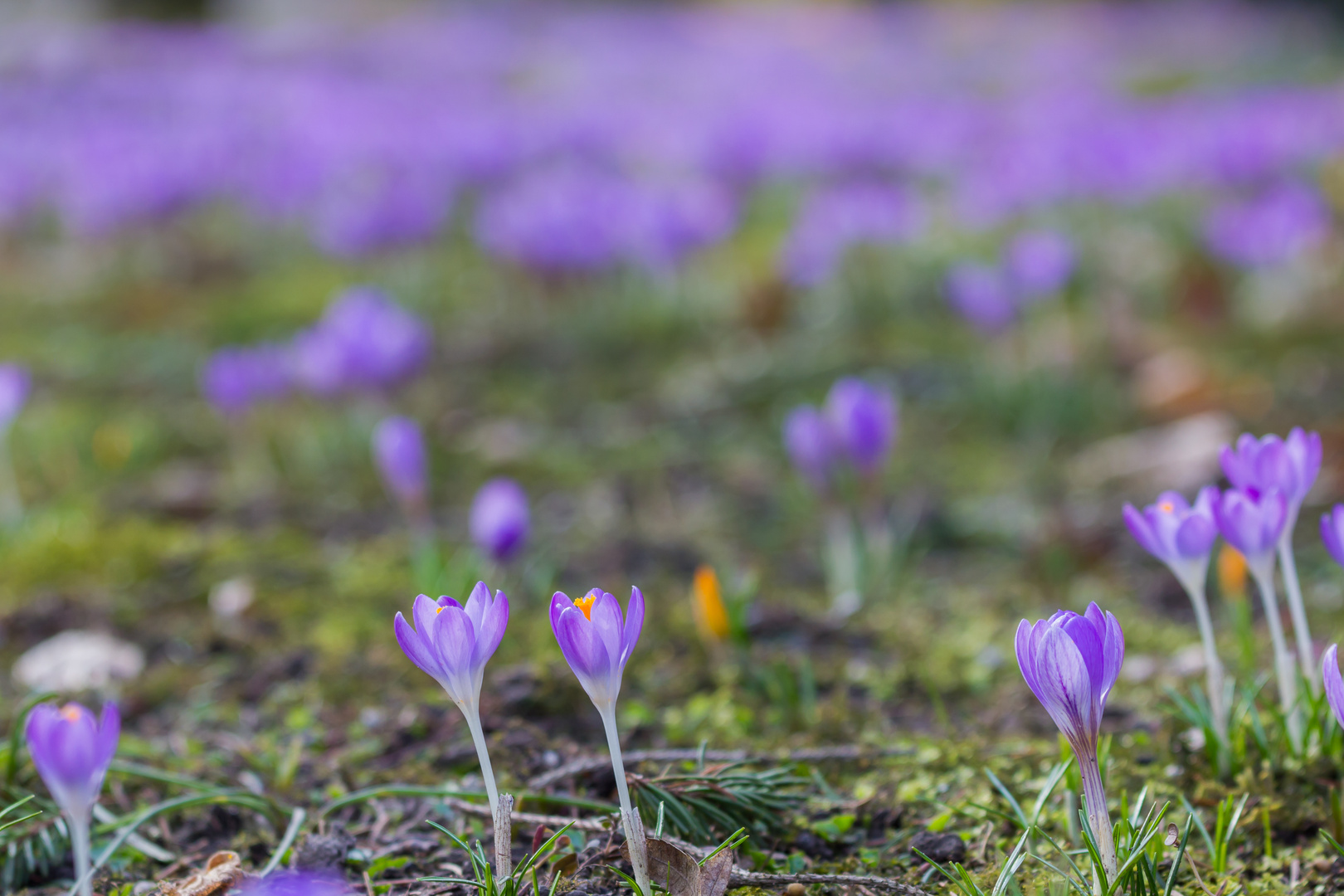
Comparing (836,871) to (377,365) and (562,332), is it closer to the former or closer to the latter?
(377,365)

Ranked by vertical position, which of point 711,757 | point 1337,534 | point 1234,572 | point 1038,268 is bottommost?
point 711,757

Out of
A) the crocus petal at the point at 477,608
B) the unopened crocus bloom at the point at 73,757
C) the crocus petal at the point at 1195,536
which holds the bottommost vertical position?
the unopened crocus bloom at the point at 73,757

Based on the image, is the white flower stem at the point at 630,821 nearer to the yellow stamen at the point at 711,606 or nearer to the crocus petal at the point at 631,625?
the crocus petal at the point at 631,625

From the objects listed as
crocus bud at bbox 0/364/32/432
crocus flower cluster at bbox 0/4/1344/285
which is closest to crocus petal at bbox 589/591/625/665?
crocus bud at bbox 0/364/32/432

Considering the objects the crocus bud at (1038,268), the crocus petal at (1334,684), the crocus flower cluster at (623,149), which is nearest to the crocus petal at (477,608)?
the crocus petal at (1334,684)

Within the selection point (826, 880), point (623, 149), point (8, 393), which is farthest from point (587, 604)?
point (623, 149)

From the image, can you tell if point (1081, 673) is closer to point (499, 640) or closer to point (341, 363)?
point (499, 640)
